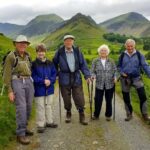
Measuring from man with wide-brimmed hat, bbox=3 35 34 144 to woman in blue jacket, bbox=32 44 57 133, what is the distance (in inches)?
37.1

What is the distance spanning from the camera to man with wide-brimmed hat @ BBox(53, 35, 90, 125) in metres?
13.9

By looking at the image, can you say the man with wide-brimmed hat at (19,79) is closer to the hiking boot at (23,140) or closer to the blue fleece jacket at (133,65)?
the hiking boot at (23,140)

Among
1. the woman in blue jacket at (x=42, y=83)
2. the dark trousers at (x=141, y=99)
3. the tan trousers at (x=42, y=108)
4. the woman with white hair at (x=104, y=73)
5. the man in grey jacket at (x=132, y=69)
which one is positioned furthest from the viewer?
the dark trousers at (x=141, y=99)

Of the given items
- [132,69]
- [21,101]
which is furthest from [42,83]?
[132,69]

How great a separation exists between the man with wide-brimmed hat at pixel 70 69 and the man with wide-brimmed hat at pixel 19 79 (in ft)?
7.26

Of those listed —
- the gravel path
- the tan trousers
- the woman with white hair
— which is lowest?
the gravel path

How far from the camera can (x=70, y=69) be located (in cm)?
1395

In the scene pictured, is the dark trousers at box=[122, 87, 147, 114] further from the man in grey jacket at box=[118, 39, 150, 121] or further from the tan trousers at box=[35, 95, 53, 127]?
the tan trousers at box=[35, 95, 53, 127]

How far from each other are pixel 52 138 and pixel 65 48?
3448mm

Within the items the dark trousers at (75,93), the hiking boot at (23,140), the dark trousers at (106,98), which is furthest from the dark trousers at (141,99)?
the hiking boot at (23,140)

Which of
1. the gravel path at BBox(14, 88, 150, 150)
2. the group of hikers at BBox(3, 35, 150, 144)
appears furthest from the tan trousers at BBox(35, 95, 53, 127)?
the gravel path at BBox(14, 88, 150, 150)

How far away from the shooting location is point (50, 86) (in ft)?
43.2

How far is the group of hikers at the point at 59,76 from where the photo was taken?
11.6 metres

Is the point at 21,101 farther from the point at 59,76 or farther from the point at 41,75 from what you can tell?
the point at 59,76
